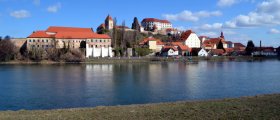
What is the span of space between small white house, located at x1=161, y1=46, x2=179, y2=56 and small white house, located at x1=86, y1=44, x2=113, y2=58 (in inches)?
668

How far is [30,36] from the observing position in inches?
3189

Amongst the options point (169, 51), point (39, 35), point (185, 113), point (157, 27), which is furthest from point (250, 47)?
point (185, 113)

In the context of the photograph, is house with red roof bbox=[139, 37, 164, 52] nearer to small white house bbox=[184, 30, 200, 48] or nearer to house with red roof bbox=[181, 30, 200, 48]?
house with red roof bbox=[181, 30, 200, 48]

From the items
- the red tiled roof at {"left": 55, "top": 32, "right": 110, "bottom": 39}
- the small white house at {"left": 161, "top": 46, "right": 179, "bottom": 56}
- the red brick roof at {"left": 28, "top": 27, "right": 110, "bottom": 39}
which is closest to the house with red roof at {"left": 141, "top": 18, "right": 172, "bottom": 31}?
the small white house at {"left": 161, "top": 46, "right": 179, "bottom": 56}

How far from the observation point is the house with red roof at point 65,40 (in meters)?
81.0

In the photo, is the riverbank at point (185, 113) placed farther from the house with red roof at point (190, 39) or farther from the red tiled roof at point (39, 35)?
the house with red roof at point (190, 39)

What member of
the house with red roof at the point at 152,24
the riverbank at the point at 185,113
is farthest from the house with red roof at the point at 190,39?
the riverbank at the point at 185,113

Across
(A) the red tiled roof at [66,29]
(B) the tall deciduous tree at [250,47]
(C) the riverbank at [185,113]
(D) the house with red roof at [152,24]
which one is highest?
(D) the house with red roof at [152,24]

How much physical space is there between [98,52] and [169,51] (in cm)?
2034

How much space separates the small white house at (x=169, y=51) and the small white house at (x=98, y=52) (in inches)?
668

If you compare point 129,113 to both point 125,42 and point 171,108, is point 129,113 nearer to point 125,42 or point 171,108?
point 171,108

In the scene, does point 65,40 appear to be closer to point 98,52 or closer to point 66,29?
point 66,29

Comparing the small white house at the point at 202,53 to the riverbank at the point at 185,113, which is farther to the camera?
the small white house at the point at 202,53

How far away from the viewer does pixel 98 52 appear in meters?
82.2
